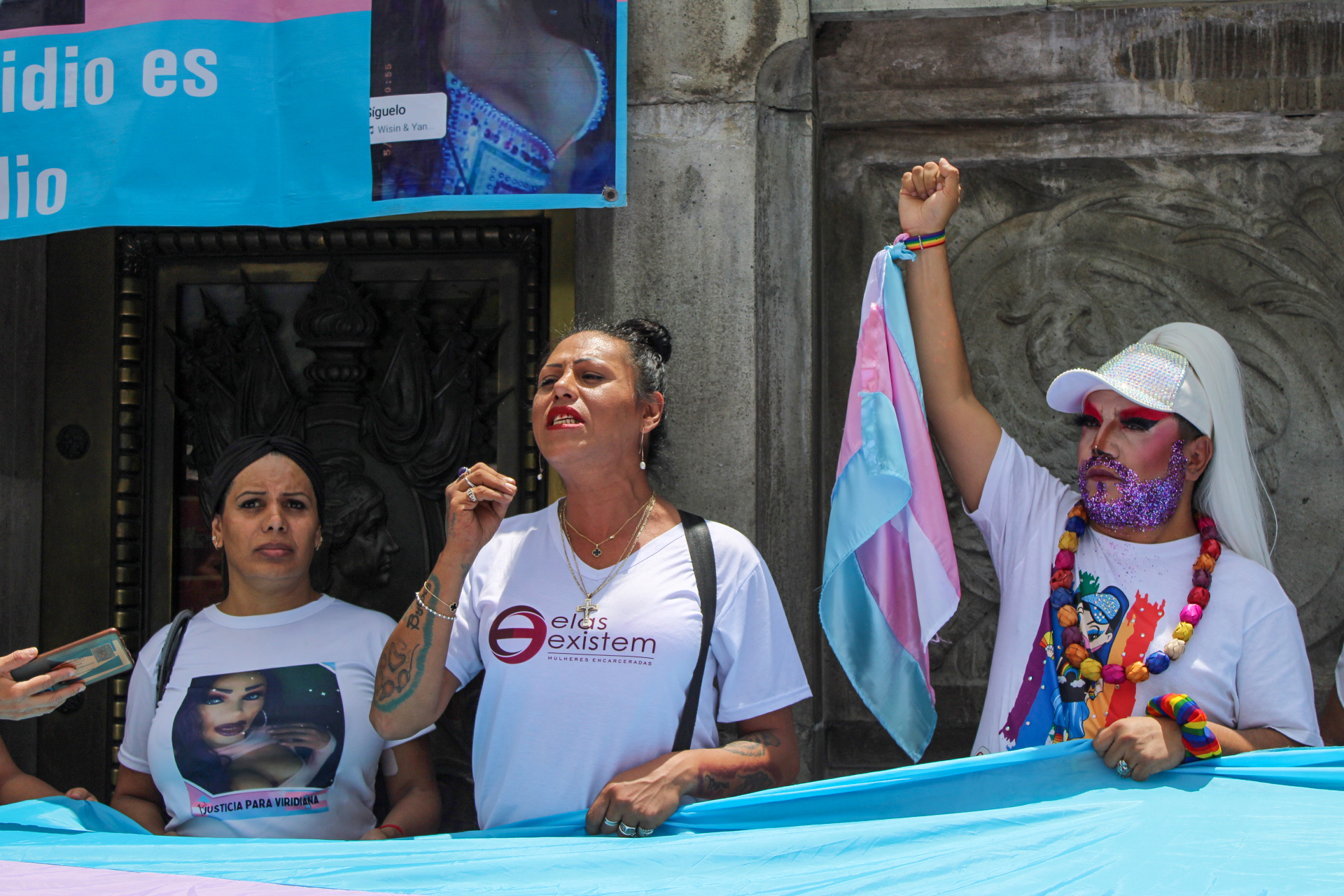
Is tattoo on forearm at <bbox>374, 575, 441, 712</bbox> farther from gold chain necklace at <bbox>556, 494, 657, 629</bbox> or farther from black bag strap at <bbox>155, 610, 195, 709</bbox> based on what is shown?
black bag strap at <bbox>155, 610, 195, 709</bbox>

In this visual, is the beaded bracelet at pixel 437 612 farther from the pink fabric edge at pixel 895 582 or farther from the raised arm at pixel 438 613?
the pink fabric edge at pixel 895 582

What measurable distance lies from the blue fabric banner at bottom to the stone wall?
1299 millimetres

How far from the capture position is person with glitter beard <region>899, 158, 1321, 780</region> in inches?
100

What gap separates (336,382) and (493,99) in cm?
112

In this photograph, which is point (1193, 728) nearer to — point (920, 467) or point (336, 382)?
point (920, 467)

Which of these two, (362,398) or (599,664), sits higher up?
(362,398)

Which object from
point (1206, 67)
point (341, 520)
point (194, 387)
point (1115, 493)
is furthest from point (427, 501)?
point (1206, 67)

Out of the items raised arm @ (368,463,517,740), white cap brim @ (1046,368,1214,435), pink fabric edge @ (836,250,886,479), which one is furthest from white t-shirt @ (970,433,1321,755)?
raised arm @ (368,463,517,740)

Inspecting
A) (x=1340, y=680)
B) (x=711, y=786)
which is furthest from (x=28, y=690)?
(x=1340, y=680)

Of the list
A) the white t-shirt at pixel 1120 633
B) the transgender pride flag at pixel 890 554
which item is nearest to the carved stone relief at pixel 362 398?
the transgender pride flag at pixel 890 554

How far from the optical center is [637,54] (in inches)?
137

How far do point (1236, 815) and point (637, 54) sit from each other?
2479mm

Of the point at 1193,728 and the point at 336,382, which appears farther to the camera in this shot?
the point at 336,382

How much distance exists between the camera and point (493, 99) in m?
3.32
